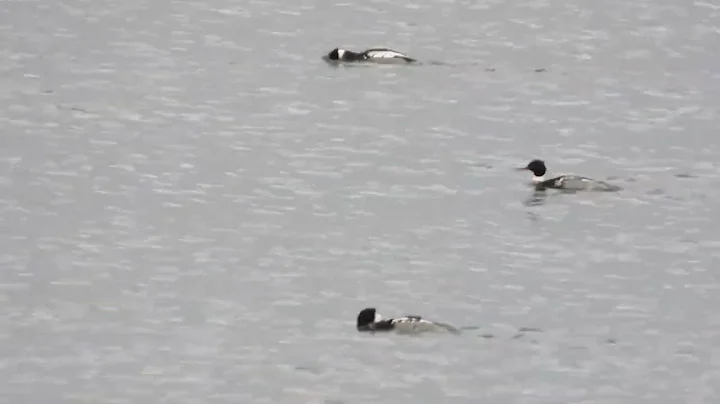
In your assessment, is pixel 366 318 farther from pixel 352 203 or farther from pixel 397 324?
pixel 352 203

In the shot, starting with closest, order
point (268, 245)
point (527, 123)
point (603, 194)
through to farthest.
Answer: point (268, 245) < point (603, 194) < point (527, 123)

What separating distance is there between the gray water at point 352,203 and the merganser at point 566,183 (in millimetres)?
247

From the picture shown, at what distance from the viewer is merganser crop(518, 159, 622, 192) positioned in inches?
1211

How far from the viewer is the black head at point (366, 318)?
24.5 metres

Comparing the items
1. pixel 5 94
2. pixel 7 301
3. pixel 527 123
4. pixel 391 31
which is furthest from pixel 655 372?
pixel 391 31

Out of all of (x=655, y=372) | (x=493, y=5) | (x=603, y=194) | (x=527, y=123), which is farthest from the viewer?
(x=493, y=5)

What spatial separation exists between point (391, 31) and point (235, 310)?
1705cm

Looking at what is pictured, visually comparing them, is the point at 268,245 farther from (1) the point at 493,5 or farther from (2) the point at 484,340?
(1) the point at 493,5

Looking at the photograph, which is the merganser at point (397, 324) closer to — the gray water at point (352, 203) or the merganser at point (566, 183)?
the gray water at point (352, 203)

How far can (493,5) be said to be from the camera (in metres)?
43.6

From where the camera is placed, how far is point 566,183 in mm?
30875

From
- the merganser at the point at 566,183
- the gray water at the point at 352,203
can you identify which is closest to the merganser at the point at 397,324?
the gray water at the point at 352,203

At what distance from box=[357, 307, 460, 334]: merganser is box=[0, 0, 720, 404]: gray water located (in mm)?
232

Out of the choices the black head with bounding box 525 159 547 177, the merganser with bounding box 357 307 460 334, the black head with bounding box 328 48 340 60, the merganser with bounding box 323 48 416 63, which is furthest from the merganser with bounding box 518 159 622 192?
the black head with bounding box 328 48 340 60
